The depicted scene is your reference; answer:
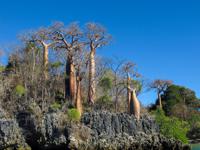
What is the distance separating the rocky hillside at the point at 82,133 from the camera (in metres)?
20.1

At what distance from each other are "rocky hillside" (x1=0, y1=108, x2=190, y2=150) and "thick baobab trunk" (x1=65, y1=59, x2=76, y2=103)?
141 inches

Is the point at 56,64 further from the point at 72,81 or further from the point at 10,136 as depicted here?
the point at 10,136

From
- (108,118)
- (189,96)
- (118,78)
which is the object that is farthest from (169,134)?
(189,96)

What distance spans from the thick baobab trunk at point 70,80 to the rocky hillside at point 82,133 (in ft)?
11.8

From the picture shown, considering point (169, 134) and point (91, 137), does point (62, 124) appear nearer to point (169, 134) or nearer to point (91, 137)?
point (91, 137)

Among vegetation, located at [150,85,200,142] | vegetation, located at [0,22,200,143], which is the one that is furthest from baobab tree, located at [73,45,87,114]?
vegetation, located at [150,85,200,142]

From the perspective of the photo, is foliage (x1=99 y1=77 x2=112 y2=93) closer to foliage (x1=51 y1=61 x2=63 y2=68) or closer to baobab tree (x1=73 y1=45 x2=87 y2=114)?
baobab tree (x1=73 y1=45 x2=87 y2=114)

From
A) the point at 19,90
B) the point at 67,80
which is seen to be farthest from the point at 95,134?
the point at 19,90

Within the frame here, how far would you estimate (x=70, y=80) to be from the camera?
985 inches

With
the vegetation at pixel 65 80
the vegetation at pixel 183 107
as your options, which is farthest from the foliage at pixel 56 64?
the vegetation at pixel 183 107

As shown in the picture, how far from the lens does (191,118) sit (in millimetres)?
38969

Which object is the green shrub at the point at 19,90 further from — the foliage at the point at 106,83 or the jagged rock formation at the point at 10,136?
the foliage at the point at 106,83

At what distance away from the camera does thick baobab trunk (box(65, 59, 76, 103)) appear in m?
24.8

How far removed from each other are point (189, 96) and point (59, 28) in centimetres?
2421
